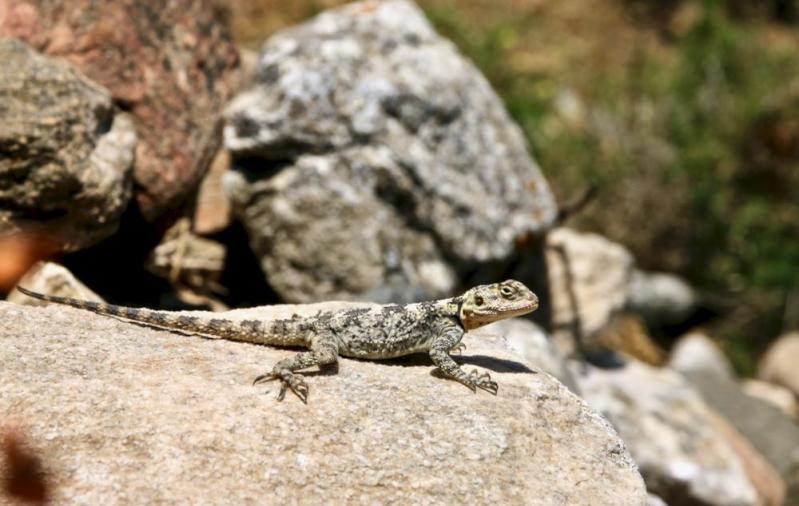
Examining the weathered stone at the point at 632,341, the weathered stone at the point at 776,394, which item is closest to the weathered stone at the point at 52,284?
the weathered stone at the point at 632,341

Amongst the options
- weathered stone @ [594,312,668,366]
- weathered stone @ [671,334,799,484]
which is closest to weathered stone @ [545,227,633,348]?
weathered stone @ [594,312,668,366]

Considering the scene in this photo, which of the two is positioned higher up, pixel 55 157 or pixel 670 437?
pixel 55 157

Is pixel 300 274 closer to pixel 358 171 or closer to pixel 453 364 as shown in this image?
pixel 358 171

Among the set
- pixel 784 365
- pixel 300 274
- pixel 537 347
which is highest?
pixel 300 274

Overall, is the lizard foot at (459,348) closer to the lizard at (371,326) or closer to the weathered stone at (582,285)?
the lizard at (371,326)

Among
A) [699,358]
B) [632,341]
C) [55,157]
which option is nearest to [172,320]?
[55,157]

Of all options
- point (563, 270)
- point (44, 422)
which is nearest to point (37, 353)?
point (44, 422)

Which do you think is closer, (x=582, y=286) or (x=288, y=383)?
(x=288, y=383)
